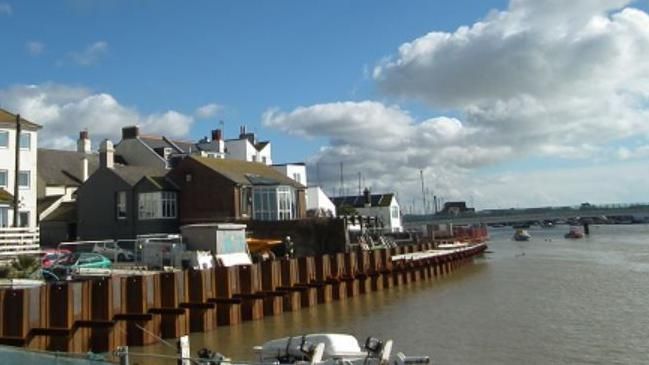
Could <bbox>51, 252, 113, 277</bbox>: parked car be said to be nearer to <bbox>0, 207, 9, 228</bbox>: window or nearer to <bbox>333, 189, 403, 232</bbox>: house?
<bbox>0, 207, 9, 228</bbox>: window

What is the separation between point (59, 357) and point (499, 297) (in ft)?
93.2

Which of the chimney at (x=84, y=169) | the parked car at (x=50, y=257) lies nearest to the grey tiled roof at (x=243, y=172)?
the chimney at (x=84, y=169)

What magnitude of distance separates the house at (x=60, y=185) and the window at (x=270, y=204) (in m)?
15.2

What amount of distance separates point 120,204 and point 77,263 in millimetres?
21177

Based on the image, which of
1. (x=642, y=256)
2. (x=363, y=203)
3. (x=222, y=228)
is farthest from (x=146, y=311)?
(x=363, y=203)

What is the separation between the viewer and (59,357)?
990cm

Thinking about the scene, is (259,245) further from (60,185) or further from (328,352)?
(328,352)

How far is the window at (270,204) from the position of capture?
5281 centimetres

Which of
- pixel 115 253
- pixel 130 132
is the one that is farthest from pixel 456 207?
pixel 115 253

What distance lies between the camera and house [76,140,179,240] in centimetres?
5150

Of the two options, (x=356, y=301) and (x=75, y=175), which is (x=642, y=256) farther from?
(x=75, y=175)

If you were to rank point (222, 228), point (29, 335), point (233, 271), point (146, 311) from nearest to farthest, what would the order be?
point (29, 335), point (146, 311), point (233, 271), point (222, 228)

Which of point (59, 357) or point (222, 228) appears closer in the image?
point (59, 357)

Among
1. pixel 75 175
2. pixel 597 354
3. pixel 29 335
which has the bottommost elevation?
pixel 597 354
